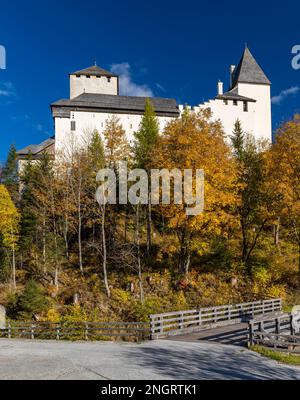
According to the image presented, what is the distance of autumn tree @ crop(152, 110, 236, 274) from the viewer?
74.7 ft

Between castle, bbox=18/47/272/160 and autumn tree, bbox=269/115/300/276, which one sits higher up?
castle, bbox=18/47/272/160

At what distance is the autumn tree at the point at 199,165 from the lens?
22766 millimetres

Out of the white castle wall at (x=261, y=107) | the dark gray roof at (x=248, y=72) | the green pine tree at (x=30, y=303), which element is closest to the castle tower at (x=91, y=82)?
the dark gray roof at (x=248, y=72)

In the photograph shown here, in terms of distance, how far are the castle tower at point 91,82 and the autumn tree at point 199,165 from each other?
44.1 metres

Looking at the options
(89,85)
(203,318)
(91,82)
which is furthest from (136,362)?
(91,82)

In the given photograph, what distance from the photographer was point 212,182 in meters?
23.4

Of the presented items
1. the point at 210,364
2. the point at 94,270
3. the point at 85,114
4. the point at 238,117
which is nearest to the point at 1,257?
the point at 94,270

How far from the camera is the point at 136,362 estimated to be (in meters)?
11.5

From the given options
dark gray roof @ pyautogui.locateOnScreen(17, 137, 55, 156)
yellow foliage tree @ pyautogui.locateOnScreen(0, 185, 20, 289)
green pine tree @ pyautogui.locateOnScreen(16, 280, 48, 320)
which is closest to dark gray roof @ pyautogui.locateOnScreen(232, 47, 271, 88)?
dark gray roof @ pyautogui.locateOnScreen(17, 137, 55, 156)

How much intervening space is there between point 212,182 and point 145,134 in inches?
685

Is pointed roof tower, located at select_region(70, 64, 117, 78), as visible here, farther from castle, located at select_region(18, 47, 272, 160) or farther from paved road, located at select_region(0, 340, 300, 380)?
paved road, located at select_region(0, 340, 300, 380)

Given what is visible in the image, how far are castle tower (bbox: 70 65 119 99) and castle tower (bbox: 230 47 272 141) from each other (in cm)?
2125

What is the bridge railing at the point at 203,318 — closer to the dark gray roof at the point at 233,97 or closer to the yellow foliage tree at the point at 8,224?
the yellow foliage tree at the point at 8,224
